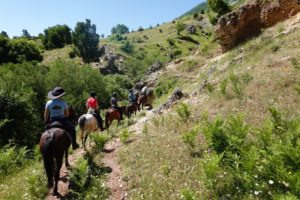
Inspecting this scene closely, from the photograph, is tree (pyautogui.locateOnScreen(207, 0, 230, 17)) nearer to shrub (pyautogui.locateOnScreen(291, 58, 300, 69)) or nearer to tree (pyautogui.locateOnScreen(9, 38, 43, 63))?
shrub (pyautogui.locateOnScreen(291, 58, 300, 69))

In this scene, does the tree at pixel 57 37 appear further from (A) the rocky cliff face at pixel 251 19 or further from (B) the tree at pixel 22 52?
(A) the rocky cliff face at pixel 251 19

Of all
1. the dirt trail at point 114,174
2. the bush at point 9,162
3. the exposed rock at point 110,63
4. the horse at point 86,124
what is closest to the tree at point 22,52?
the exposed rock at point 110,63

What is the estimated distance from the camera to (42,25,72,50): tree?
100m

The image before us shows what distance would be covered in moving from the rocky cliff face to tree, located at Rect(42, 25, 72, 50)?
72.8 m

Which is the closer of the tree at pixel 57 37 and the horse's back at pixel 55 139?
the horse's back at pixel 55 139

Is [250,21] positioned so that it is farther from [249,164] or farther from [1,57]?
[1,57]

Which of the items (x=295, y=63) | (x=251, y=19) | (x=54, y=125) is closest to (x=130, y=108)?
(x=295, y=63)

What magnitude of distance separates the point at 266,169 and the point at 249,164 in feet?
1.35

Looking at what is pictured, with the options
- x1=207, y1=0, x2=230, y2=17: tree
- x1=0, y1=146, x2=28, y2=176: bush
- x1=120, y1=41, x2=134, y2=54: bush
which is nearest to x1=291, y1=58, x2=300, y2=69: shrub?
Answer: x1=0, y1=146, x2=28, y2=176: bush

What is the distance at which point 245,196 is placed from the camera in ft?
26.4

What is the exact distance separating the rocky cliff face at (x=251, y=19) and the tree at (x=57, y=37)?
72.8m

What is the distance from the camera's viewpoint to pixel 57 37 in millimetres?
100812

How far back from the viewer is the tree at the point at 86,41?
286ft

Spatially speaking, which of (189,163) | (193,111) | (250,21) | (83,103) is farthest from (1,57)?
(189,163)
